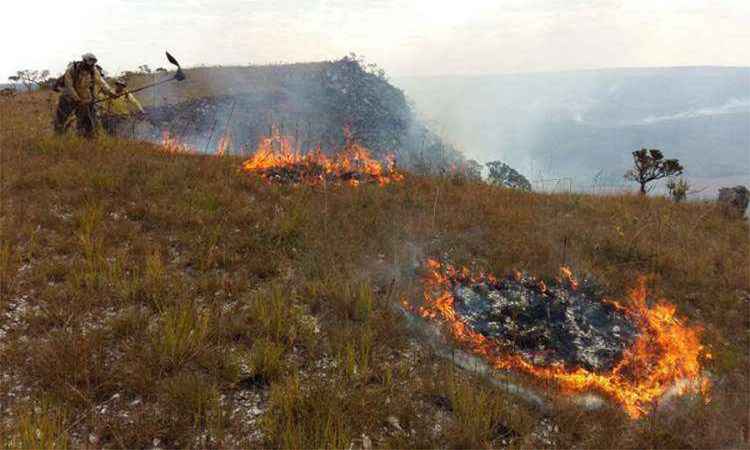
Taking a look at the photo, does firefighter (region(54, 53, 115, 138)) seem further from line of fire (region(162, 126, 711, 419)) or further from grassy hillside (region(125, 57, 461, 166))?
grassy hillside (region(125, 57, 461, 166))

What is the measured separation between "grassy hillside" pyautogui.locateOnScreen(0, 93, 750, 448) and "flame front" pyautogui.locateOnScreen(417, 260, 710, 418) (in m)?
0.27

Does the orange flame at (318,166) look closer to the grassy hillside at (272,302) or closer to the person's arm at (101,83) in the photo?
the grassy hillside at (272,302)

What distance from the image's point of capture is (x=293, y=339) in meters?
4.99

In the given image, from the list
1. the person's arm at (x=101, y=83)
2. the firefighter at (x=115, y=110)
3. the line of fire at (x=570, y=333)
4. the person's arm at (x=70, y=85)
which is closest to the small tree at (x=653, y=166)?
the line of fire at (x=570, y=333)

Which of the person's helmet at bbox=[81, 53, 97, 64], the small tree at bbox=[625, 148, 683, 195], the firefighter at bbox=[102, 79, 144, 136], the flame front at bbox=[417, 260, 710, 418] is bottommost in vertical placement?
the flame front at bbox=[417, 260, 710, 418]

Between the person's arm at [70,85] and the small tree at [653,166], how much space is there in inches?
622

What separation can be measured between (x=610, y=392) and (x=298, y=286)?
12.4 ft

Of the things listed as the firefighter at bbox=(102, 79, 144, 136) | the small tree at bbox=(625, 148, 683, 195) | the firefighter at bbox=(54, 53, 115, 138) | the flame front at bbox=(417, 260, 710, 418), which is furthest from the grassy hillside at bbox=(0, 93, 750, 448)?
the small tree at bbox=(625, 148, 683, 195)

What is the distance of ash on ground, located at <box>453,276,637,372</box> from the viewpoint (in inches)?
219

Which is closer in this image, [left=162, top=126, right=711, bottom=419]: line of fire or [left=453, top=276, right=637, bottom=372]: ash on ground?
[left=162, top=126, right=711, bottom=419]: line of fire

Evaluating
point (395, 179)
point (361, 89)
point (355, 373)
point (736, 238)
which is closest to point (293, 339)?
point (355, 373)

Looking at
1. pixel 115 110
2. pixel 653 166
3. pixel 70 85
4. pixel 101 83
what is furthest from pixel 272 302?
pixel 653 166

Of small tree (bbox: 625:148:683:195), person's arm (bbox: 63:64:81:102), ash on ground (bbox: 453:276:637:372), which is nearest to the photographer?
ash on ground (bbox: 453:276:637:372)

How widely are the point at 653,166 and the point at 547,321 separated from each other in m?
11.4
